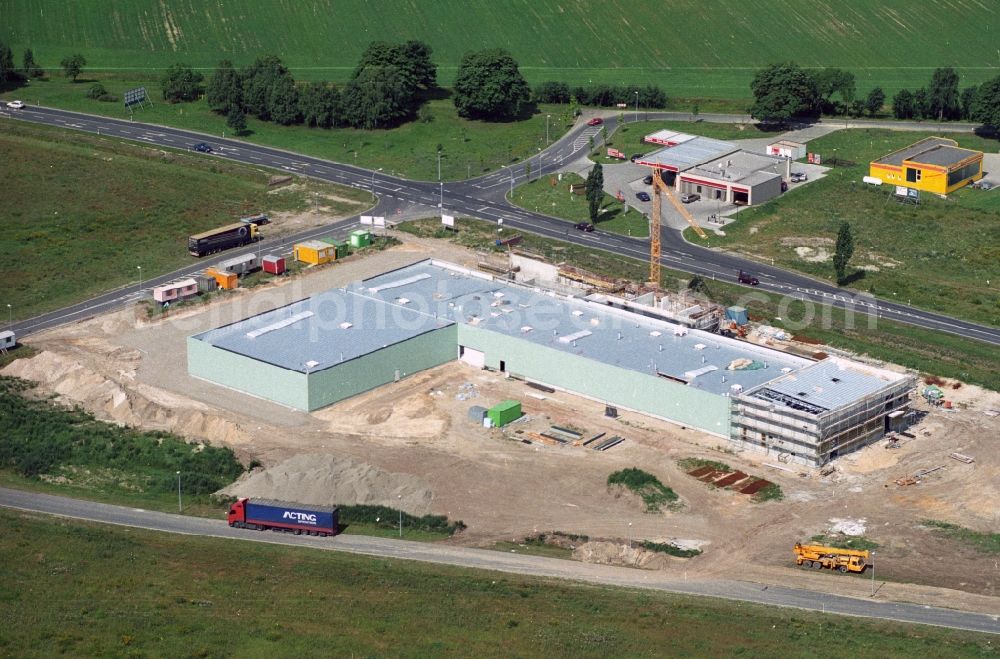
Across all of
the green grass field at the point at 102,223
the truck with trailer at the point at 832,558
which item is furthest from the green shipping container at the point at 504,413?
the green grass field at the point at 102,223

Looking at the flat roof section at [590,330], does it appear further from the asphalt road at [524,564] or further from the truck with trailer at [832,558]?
the asphalt road at [524,564]

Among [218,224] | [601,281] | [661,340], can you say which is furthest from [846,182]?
[218,224]

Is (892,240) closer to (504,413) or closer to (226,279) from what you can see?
(504,413)

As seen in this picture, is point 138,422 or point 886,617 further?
point 138,422

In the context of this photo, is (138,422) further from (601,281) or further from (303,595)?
(601,281)

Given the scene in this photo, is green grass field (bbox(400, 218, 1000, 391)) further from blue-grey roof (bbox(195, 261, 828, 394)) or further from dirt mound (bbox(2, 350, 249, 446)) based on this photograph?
dirt mound (bbox(2, 350, 249, 446))

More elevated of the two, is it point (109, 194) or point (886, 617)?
point (109, 194)

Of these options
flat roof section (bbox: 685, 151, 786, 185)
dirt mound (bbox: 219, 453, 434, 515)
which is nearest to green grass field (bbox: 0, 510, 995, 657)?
dirt mound (bbox: 219, 453, 434, 515)

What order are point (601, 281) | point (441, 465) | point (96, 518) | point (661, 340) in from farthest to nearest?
point (601, 281), point (661, 340), point (441, 465), point (96, 518)
